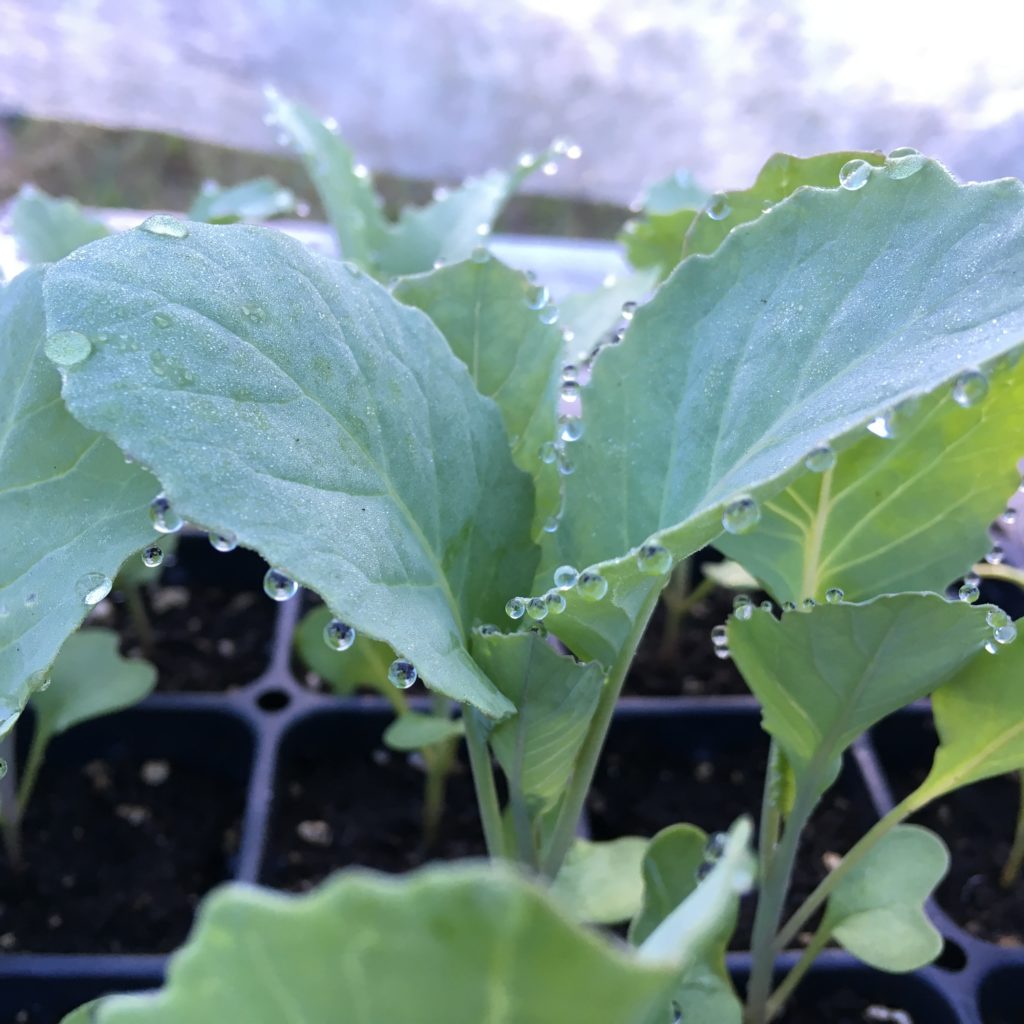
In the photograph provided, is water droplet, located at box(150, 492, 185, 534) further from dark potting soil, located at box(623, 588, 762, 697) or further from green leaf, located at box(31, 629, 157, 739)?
dark potting soil, located at box(623, 588, 762, 697)

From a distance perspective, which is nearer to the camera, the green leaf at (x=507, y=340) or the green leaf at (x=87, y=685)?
the green leaf at (x=507, y=340)

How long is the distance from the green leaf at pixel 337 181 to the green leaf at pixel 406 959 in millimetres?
536

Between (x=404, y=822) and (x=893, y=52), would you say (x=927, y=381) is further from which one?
(x=893, y=52)

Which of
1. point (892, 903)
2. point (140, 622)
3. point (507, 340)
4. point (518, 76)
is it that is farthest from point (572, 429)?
point (518, 76)

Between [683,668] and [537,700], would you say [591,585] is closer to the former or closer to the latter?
[537,700]

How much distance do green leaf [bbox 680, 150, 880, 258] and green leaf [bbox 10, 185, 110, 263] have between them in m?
0.46

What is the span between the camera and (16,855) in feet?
2.18

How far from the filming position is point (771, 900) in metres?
0.52

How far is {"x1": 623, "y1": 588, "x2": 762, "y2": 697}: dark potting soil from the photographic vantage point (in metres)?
0.83

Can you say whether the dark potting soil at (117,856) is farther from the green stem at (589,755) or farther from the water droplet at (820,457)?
the water droplet at (820,457)

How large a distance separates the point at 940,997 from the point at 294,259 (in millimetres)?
526

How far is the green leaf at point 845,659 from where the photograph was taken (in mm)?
393

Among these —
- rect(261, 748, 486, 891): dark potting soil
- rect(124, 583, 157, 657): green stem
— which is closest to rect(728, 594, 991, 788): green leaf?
rect(261, 748, 486, 891): dark potting soil

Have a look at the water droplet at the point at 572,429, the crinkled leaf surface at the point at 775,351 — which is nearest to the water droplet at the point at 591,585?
the crinkled leaf surface at the point at 775,351
